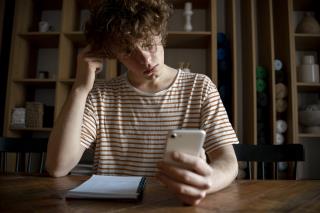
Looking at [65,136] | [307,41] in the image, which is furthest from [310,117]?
[65,136]

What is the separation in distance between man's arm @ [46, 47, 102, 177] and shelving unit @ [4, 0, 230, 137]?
1.11 metres

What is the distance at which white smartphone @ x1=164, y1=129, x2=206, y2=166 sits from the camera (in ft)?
1.54

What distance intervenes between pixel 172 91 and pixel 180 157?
57 centimetres

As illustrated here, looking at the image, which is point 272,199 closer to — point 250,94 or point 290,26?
point 250,94

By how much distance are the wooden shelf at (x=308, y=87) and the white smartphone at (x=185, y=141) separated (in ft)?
5.94

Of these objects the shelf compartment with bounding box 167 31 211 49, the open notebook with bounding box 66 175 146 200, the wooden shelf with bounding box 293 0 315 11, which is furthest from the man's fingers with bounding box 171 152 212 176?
the wooden shelf with bounding box 293 0 315 11

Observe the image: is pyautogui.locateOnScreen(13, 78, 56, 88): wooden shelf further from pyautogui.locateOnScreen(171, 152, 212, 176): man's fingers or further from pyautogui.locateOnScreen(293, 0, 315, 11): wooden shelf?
pyautogui.locateOnScreen(293, 0, 315, 11): wooden shelf

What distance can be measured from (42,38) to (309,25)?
7.19ft

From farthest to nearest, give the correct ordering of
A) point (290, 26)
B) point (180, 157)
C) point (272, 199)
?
point (290, 26)
point (272, 199)
point (180, 157)

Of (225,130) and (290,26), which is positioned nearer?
(225,130)

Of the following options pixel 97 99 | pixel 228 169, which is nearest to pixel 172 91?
pixel 97 99

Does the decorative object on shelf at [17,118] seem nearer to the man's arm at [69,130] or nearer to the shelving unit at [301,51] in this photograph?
the man's arm at [69,130]

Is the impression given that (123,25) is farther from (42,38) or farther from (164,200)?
(42,38)

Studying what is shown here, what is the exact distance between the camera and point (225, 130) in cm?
87
